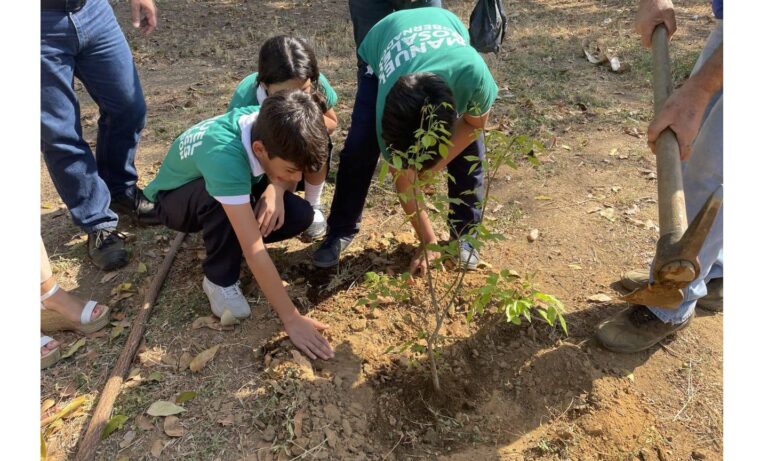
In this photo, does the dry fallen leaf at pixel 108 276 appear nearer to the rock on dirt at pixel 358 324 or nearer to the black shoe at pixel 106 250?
the black shoe at pixel 106 250

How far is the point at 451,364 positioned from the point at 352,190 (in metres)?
1.07

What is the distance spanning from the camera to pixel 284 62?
2.70 metres

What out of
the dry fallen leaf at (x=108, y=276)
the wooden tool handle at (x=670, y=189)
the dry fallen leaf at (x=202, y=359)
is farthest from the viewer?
the dry fallen leaf at (x=108, y=276)

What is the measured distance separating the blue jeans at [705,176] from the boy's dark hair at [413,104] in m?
1.02

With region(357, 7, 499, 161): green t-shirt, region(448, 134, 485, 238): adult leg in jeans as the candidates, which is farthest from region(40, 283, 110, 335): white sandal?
region(448, 134, 485, 238): adult leg in jeans

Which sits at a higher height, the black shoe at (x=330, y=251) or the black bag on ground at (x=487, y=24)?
the black bag on ground at (x=487, y=24)

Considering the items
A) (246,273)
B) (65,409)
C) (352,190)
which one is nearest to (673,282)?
(352,190)

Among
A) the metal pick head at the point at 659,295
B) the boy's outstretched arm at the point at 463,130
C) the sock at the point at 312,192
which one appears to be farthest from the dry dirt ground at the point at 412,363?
the boy's outstretched arm at the point at 463,130

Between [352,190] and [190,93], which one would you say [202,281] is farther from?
[190,93]

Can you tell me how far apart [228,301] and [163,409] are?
1.96 ft

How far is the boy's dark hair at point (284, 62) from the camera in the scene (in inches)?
106

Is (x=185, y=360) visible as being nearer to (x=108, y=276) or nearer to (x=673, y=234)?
(x=108, y=276)

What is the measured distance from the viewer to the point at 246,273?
2.97 meters

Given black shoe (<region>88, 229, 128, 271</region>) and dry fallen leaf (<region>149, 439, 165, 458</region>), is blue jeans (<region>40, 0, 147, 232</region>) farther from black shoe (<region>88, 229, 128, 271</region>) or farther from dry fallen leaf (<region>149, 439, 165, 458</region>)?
dry fallen leaf (<region>149, 439, 165, 458</region>)
